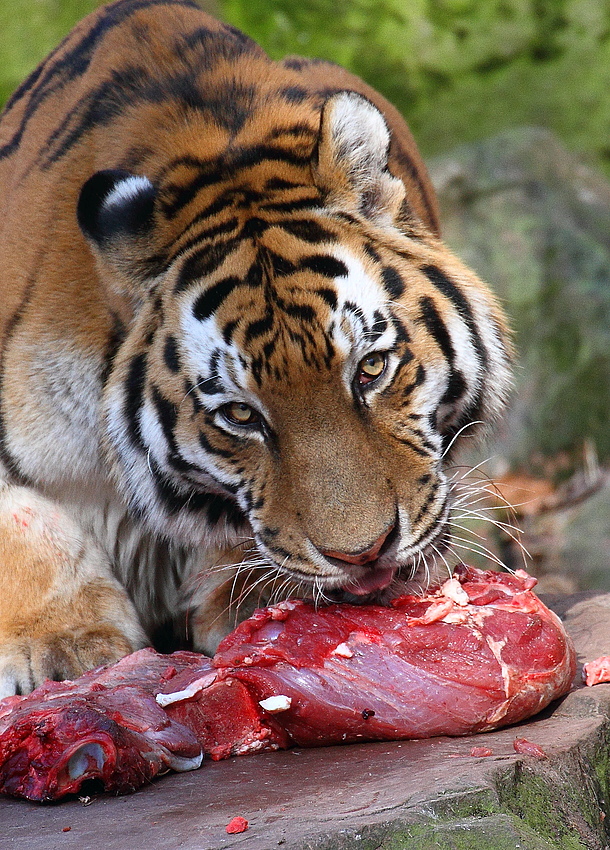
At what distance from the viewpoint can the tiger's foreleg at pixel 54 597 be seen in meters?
2.91

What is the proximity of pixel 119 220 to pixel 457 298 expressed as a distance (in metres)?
0.94

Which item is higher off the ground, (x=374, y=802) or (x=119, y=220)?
(x=119, y=220)

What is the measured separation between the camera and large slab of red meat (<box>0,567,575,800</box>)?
88.8 inches

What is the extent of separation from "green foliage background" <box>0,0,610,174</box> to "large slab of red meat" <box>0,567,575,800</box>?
20.9 ft

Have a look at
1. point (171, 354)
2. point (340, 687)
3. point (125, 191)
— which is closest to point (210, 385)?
point (171, 354)

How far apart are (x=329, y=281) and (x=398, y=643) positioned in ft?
2.90

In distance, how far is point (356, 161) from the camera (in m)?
2.84

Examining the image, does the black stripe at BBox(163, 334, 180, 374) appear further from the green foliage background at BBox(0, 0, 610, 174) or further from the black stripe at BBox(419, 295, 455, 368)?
the green foliage background at BBox(0, 0, 610, 174)

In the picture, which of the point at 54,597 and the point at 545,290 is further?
the point at 545,290

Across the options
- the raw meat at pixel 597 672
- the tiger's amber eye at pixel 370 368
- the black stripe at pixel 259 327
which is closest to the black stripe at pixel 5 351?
the black stripe at pixel 259 327

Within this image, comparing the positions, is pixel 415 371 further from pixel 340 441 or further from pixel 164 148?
pixel 164 148

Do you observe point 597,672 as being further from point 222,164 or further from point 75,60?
point 75,60

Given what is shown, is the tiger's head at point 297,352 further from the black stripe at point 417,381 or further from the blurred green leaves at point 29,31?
the blurred green leaves at point 29,31

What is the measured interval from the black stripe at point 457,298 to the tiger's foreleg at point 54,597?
1.27 metres
